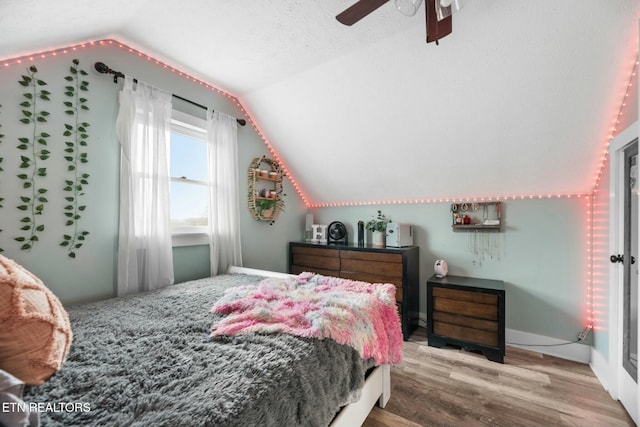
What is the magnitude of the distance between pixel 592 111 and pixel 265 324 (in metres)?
2.62

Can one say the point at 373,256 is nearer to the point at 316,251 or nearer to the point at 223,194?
the point at 316,251

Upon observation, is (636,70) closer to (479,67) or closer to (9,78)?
(479,67)

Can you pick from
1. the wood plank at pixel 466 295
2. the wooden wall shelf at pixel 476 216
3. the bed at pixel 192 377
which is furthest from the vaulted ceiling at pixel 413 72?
the bed at pixel 192 377

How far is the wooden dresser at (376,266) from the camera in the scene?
272cm

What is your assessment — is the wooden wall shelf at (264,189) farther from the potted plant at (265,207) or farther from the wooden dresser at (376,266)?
the wooden dresser at (376,266)

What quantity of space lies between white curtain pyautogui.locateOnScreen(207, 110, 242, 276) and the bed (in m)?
1.12

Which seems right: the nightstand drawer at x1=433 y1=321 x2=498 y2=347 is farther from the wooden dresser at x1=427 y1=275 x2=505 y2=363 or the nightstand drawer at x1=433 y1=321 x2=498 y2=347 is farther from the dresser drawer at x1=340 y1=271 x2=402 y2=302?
the dresser drawer at x1=340 y1=271 x2=402 y2=302

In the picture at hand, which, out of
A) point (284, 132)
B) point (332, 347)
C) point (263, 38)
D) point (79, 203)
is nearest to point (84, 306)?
point (79, 203)

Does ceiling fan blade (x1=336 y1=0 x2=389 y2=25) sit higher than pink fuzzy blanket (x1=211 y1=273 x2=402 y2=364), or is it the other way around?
ceiling fan blade (x1=336 y1=0 x2=389 y2=25)

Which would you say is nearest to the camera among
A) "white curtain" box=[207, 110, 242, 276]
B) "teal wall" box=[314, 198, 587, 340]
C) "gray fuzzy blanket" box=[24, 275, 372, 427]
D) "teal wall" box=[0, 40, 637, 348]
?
"gray fuzzy blanket" box=[24, 275, 372, 427]

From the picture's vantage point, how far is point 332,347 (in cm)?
116

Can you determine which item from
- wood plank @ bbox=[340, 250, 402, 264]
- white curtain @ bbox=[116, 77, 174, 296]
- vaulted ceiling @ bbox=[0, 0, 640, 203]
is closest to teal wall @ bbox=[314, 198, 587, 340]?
vaulted ceiling @ bbox=[0, 0, 640, 203]

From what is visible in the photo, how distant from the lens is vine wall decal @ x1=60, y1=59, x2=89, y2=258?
1749 millimetres

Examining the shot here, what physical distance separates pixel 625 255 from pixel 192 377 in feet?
8.64
